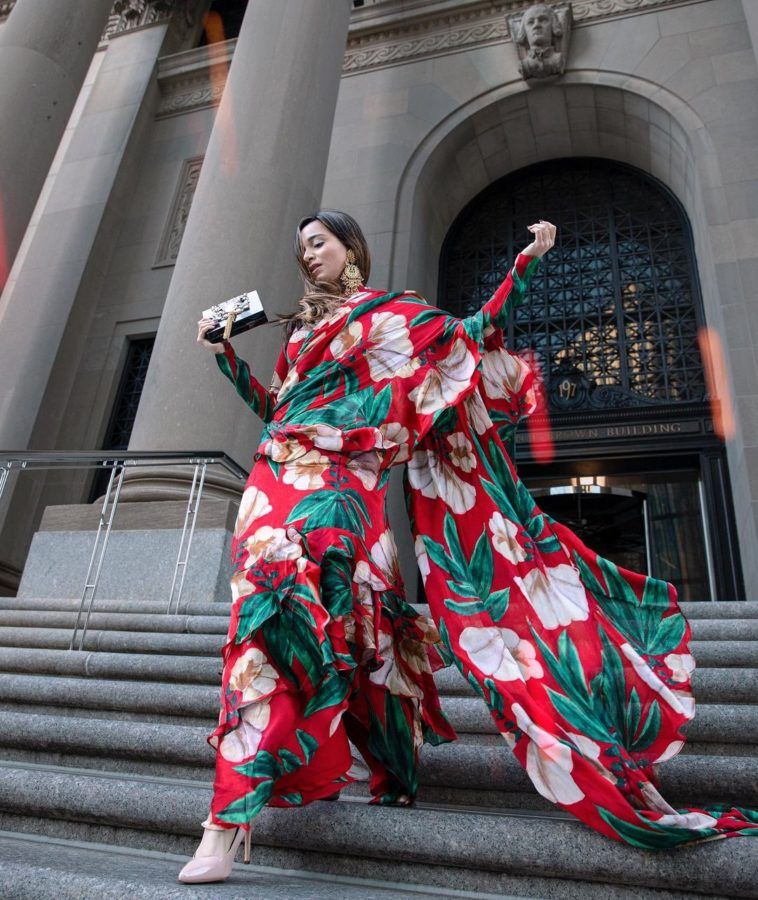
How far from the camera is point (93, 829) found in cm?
237

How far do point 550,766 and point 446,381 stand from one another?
1.29 metres

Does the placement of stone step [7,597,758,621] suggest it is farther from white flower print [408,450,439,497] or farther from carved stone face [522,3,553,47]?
carved stone face [522,3,553,47]

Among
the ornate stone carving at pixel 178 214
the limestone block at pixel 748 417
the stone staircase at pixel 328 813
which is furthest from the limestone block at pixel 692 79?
the stone staircase at pixel 328 813

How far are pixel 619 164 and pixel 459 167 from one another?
2285 mm

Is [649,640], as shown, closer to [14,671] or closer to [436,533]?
[436,533]

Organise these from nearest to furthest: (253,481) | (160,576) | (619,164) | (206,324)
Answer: (253,481) < (206,324) < (160,576) < (619,164)

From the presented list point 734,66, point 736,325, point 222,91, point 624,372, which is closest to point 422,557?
point 736,325

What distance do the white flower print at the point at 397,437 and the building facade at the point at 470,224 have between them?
13.3ft

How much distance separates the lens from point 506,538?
245 cm

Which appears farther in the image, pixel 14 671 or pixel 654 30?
pixel 654 30

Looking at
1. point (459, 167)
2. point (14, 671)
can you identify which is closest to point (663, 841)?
point (14, 671)

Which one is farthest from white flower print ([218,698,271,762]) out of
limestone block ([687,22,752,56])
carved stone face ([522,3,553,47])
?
limestone block ([687,22,752,56])

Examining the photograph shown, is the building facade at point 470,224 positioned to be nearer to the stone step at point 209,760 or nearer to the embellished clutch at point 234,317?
the stone step at point 209,760

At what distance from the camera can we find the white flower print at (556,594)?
2330 mm
